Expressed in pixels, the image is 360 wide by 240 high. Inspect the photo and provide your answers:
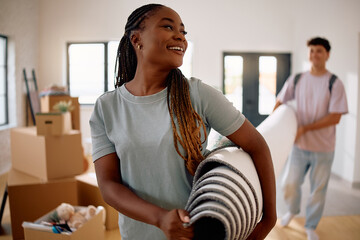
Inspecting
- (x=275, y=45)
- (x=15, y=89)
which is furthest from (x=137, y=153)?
(x=275, y=45)

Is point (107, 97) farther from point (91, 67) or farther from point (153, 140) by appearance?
point (91, 67)

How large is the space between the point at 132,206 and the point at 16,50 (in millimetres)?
4758

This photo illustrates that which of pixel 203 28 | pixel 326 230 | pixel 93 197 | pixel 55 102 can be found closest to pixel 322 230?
pixel 326 230

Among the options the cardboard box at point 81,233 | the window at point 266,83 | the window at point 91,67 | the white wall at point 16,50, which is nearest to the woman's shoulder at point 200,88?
the cardboard box at point 81,233

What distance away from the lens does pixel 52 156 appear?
2.38 meters

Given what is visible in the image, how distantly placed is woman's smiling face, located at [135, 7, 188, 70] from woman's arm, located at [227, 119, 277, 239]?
241 mm

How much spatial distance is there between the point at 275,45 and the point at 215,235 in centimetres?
553

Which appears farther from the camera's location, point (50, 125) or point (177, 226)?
point (50, 125)

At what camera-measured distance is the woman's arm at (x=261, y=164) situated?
778 millimetres

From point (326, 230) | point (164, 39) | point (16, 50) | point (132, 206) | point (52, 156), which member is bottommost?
point (326, 230)

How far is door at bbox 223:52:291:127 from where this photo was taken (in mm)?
5754

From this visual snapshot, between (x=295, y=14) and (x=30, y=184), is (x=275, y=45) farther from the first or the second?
(x=30, y=184)

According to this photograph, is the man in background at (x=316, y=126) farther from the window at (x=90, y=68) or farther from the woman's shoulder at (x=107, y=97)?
the window at (x=90, y=68)

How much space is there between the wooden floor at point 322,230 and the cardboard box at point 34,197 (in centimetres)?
19
